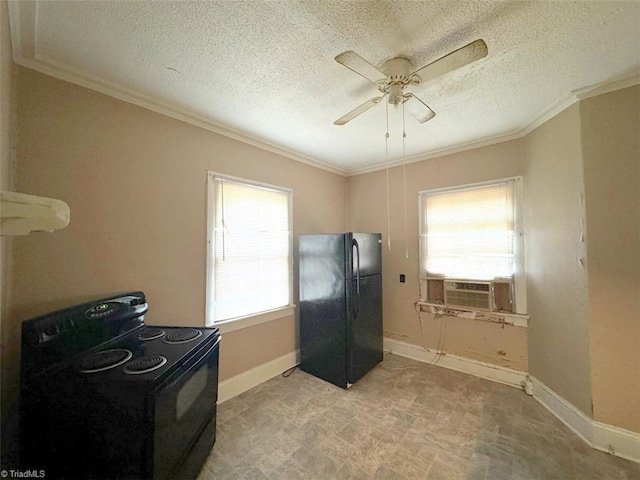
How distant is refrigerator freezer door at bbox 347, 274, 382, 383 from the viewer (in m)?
2.68

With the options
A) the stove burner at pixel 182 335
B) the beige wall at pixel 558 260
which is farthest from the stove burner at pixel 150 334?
the beige wall at pixel 558 260

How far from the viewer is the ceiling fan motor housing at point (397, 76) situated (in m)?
1.58

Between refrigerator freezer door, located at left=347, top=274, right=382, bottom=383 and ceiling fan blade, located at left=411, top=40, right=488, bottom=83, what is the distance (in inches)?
75.2

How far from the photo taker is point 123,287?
74.2 inches

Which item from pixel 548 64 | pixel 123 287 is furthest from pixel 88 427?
pixel 548 64

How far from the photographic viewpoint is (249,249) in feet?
9.01

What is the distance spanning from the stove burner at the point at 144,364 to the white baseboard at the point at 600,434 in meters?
2.99

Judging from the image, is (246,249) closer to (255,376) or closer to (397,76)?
(255,376)

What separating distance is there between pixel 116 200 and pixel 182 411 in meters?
1.54

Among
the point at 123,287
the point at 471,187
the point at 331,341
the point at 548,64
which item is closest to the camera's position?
the point at 548,64

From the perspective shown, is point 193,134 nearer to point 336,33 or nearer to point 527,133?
point 336,33

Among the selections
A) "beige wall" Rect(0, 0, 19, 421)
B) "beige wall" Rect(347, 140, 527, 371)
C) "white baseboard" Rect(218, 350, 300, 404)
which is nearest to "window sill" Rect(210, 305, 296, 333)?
"white baseboard" Rect(218, 350, 300, 404)

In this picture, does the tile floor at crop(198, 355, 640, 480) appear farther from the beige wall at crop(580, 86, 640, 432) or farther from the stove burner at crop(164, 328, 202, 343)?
the stove burner at crop(164, 328, 202, 343)

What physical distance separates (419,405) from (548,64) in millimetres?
2839
